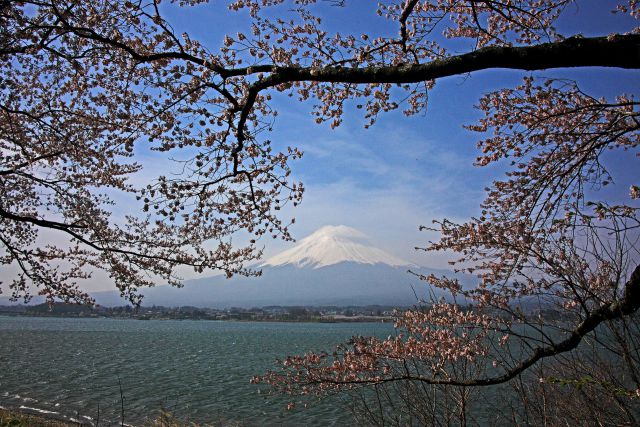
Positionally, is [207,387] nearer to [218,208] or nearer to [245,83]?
[218,208]

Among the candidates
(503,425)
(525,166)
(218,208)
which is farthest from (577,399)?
Answer: (503,425)

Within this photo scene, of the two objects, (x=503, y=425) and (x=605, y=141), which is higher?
(x=605, y=141)

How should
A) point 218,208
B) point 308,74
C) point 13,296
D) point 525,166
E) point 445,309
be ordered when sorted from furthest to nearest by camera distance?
1. point 13,296
2. point 218,208
3. point 445,309
4. point 525,166
5. point 308,74

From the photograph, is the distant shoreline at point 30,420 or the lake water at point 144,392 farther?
the lake water at point 144,392

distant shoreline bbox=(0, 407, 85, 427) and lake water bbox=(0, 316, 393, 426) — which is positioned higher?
distant shoreline bbox=(0, 407, 85, 427)

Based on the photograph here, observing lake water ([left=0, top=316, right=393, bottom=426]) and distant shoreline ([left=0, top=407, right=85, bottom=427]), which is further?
lake water ([left=0, top=316, right=393, bottom=426])

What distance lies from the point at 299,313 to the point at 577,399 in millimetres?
143708

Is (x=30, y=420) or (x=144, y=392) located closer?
(x=30, y=420)

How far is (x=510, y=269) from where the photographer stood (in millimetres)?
4324

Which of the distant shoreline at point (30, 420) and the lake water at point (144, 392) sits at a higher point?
the distant shoreline at point (30, 420)

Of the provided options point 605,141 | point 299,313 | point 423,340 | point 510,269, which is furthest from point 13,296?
point 299,313

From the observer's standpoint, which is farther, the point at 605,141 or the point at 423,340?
the point at 423,340

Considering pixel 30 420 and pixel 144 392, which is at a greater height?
pixel 30 420

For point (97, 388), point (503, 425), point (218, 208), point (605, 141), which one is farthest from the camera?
point (97, 388)
